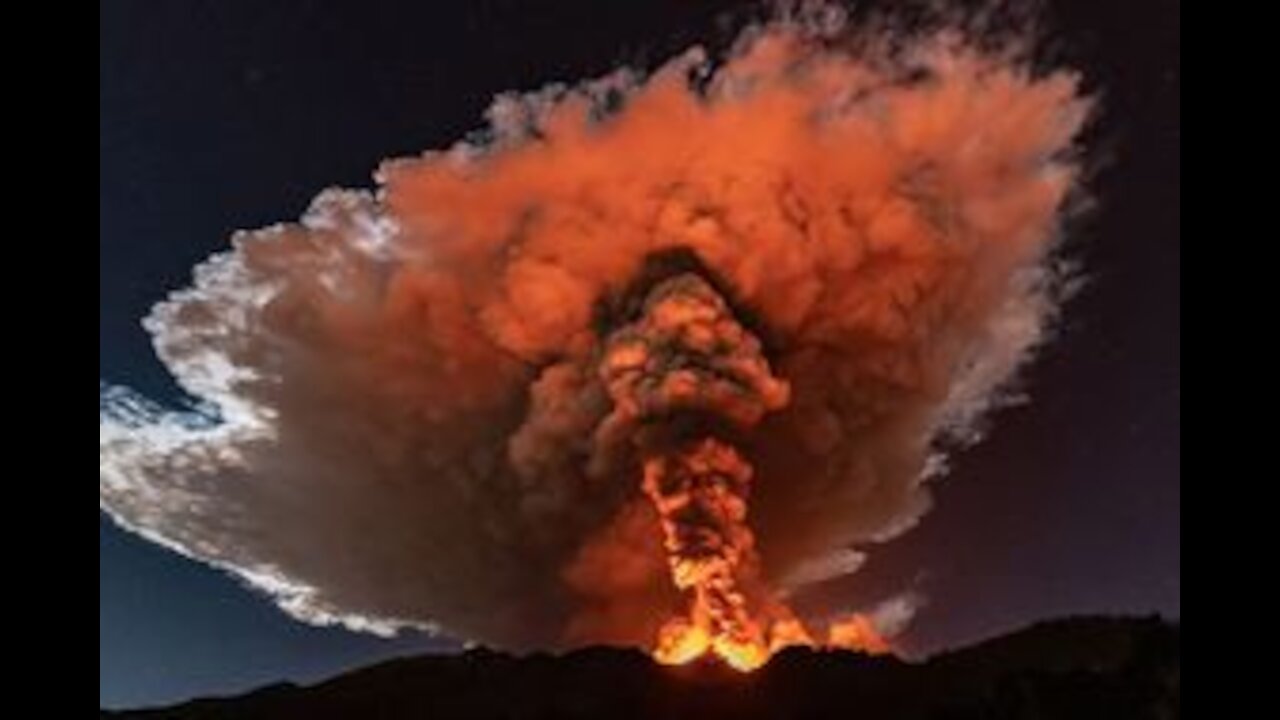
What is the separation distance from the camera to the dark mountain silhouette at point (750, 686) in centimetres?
10762

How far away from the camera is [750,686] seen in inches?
4781

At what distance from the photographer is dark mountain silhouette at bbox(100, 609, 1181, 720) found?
107625 millimetres

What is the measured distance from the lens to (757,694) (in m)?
120
